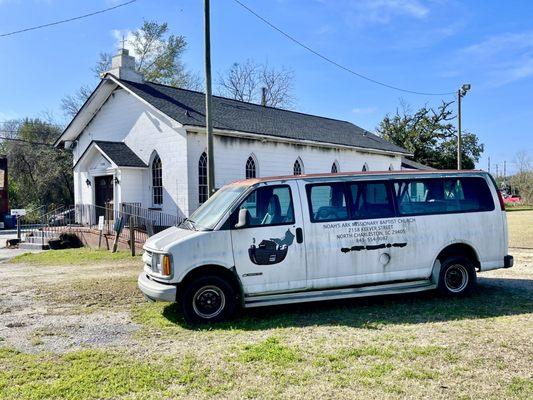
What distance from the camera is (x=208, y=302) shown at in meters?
6.54

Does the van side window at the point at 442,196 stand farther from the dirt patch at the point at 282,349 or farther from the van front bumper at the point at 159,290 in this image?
the van front bumper at the point at 159,290

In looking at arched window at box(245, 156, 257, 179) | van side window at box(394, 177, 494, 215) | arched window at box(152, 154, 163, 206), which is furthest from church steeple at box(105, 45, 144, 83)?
van side window at box(394, 177, 494, 215)

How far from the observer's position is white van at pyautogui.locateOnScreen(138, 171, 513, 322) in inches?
256

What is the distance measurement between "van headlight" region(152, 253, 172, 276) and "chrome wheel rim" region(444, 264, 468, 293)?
4.53m

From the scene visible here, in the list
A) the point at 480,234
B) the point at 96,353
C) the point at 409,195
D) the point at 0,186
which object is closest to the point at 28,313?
the point at 96,353

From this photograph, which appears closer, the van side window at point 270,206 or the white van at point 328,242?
the white van at point 328,242

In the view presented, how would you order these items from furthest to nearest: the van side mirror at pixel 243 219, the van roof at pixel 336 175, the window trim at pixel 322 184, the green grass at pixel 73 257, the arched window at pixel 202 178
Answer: the arched window at pixel 202 178, the green grass at pixel 73 257, the van roof at pixel 336 175, the window trim at pixel 322 184, the van side mirror at pixel 243 219

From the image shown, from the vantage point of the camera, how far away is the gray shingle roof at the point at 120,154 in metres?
18.7

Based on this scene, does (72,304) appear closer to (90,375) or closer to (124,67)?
(90,375)

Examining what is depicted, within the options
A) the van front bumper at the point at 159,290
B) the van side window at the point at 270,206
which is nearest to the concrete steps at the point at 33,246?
the van front bumper at the point at 159,290

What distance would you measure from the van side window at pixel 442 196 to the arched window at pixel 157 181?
1345cm

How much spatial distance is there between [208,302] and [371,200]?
296cm

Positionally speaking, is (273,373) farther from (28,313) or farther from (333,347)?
(28,313)

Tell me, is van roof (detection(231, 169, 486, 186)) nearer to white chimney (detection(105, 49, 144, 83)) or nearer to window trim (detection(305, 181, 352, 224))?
window trim (detection(305, 181, 352, 224))
